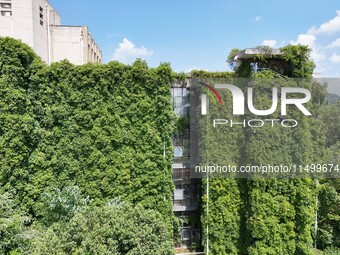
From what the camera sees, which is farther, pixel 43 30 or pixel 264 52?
pixel 43 30

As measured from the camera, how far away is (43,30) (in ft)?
45.5

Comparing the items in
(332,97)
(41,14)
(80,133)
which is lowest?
(80,133)

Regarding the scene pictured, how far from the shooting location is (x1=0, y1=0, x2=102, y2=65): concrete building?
12250mm

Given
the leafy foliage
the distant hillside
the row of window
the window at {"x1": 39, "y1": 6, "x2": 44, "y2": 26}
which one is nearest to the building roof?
the leafy foliage

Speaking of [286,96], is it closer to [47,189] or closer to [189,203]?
[189,203]

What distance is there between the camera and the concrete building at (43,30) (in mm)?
12250

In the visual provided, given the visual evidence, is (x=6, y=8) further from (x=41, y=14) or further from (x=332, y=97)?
(x=332, y=97)

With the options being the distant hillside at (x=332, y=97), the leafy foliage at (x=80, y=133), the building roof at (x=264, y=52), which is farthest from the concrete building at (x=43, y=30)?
the distant hillside at (x=332, y=97)

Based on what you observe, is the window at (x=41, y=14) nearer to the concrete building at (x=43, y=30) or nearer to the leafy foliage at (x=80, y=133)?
the concrete building at (x=43, y=30)

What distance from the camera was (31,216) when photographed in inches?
336

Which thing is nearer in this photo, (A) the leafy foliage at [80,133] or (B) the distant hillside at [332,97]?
(A) the leafy foliage at [80,133]

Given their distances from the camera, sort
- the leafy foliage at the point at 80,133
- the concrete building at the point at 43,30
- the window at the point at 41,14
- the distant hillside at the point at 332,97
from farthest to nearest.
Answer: the window at the point at 41,14 < the concrete building at the point at 43,30 < the distant hillside at the point at 332,97 < the leafy foliage at the point at 80,133

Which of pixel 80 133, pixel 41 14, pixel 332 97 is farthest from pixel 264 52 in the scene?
pixel 41 14

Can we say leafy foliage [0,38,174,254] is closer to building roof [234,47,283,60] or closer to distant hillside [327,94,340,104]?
building roof [234,47,283,60]
